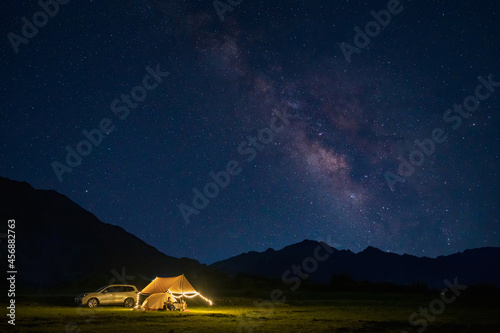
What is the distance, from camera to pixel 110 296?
29078 mm

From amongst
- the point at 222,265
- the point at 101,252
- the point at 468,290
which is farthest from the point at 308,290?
the point at 222,265

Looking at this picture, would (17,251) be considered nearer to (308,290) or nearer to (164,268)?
(164,268)

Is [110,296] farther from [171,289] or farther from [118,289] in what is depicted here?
[171,289]

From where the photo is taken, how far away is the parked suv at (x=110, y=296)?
28000mm

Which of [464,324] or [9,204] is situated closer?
[464,324]

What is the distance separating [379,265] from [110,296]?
123 metres

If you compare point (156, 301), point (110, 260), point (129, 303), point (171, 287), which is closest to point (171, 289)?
point (171, 287)

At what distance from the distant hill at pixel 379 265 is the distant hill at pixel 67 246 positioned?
25.9 m

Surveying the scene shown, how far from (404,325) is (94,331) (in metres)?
13.1

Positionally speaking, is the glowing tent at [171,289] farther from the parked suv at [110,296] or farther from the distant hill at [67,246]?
the distant hill at [67,246]

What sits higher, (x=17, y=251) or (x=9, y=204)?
(x=9, y=204)

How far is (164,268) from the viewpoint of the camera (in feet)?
349

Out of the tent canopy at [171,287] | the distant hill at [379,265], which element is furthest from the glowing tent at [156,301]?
the distant hill at [379,265]

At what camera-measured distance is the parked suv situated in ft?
91.9
